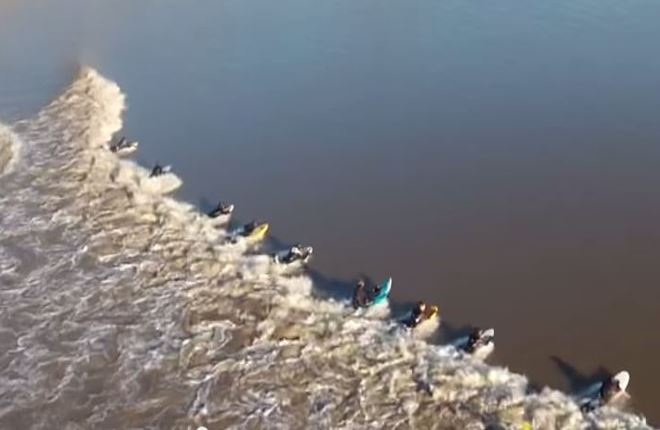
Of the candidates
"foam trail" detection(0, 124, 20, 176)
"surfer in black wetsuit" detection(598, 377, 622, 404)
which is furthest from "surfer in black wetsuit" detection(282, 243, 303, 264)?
"foam trail" detection(0, 124, 20, 176)

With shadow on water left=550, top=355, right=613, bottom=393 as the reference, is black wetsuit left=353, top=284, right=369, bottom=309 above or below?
above

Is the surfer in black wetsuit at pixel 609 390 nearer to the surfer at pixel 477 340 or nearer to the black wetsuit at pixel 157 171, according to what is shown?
the surfer at pixel 477 340

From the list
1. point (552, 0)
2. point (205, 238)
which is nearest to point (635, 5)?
point (552, 0)

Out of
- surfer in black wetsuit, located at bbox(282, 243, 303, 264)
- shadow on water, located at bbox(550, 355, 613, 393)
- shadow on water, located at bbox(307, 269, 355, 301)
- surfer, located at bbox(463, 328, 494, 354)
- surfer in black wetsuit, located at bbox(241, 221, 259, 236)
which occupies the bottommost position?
shadow on water, located at bbox(550, 355, 613, 393)

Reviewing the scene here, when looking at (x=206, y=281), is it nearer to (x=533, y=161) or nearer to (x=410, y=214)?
(x=410, y=214)

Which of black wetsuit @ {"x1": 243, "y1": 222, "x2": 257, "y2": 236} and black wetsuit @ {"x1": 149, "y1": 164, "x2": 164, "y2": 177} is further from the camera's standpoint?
black wetsuit @ {"x1": 149, "y1": 164, "x2": 164, "y2": 177}

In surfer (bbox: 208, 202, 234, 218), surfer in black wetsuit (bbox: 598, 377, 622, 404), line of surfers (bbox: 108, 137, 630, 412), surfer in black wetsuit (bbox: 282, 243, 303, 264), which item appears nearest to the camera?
surfer in black wetsuit (bbox: 598, 377, 622, 404)

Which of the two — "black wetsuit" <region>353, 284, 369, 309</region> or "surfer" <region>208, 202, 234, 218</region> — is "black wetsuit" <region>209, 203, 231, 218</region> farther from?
"black wetsuit" <region>353, 284, 369, 309</region>

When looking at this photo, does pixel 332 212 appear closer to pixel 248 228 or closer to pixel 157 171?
pixel 248 228
